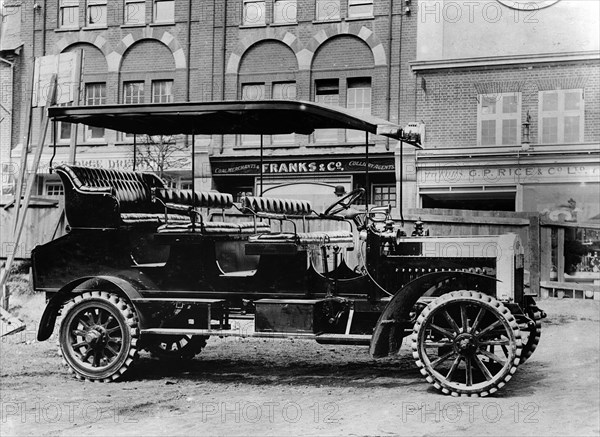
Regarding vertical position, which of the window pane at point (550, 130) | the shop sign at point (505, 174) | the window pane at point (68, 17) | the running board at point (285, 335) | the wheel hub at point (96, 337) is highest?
the window pane at point (68, 17)

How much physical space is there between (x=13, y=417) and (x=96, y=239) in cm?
191

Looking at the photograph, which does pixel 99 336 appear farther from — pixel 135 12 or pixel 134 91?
pixel 134 91

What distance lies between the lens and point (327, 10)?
57.9 feet

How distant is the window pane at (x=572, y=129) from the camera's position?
17.0 metres

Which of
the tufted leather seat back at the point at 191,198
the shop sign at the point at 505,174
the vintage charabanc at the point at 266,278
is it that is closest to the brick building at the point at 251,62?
the shop sign at the point at 505,174

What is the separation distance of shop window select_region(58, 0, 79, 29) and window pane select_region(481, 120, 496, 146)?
9514 millimetres

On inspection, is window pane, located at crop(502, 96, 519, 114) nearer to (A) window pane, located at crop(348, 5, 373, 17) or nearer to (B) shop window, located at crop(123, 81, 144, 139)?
(A) window pane, located at crop(348, 5, 373, 17)

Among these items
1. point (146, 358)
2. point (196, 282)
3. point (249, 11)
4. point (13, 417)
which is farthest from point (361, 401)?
point (249, 11)

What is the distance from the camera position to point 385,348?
19.5ft

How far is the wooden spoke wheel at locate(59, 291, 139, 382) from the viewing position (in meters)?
6.40

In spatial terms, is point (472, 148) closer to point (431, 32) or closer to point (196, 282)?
point (431, 32)

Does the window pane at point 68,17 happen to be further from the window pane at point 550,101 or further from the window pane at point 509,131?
the window pane at point 550,101

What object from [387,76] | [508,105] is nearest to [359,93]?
[387,76]

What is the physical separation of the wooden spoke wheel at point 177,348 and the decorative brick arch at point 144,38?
1144 cm
